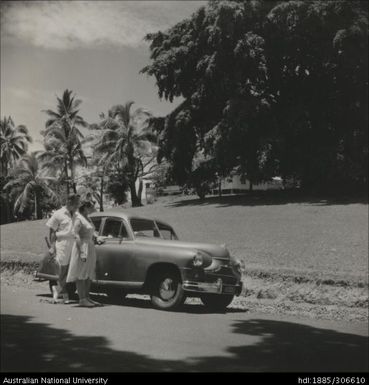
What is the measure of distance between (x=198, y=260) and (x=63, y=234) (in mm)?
2283

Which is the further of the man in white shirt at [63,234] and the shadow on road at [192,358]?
the man in white shirt at [63,234]

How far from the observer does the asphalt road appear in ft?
19.5

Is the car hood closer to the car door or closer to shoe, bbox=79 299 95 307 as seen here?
the car door

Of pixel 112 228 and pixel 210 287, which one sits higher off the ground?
pixel 112 228

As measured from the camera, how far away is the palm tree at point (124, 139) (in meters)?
34.1

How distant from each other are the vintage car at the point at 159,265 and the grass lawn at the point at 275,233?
1622mm

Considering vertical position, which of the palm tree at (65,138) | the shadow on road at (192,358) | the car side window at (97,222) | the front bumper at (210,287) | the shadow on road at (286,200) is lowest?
the shadow on road at (192,358)

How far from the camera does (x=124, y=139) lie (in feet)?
121

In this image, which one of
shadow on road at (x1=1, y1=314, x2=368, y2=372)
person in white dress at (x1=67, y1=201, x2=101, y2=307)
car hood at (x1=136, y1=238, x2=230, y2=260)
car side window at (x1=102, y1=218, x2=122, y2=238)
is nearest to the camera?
shadow on road at (x1=1, y1=314, x2=368, y2=372)

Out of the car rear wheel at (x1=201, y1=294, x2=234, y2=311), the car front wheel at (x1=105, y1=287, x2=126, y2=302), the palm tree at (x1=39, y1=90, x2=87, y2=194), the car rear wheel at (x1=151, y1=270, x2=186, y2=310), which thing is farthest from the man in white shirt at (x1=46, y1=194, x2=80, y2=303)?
the palm tree at (x1=39, y1=90, x2=87, y2=194)

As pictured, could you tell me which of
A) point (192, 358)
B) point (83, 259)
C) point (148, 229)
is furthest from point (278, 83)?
point (192, 358)

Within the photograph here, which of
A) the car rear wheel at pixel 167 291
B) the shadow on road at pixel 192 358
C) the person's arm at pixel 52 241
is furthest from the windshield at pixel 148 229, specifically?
the shadow on road at pixel 192 358

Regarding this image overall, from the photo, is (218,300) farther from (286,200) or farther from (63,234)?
(286,200)

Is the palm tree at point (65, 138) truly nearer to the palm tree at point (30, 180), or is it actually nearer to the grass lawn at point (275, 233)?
the palm tree at point (30, 180)
